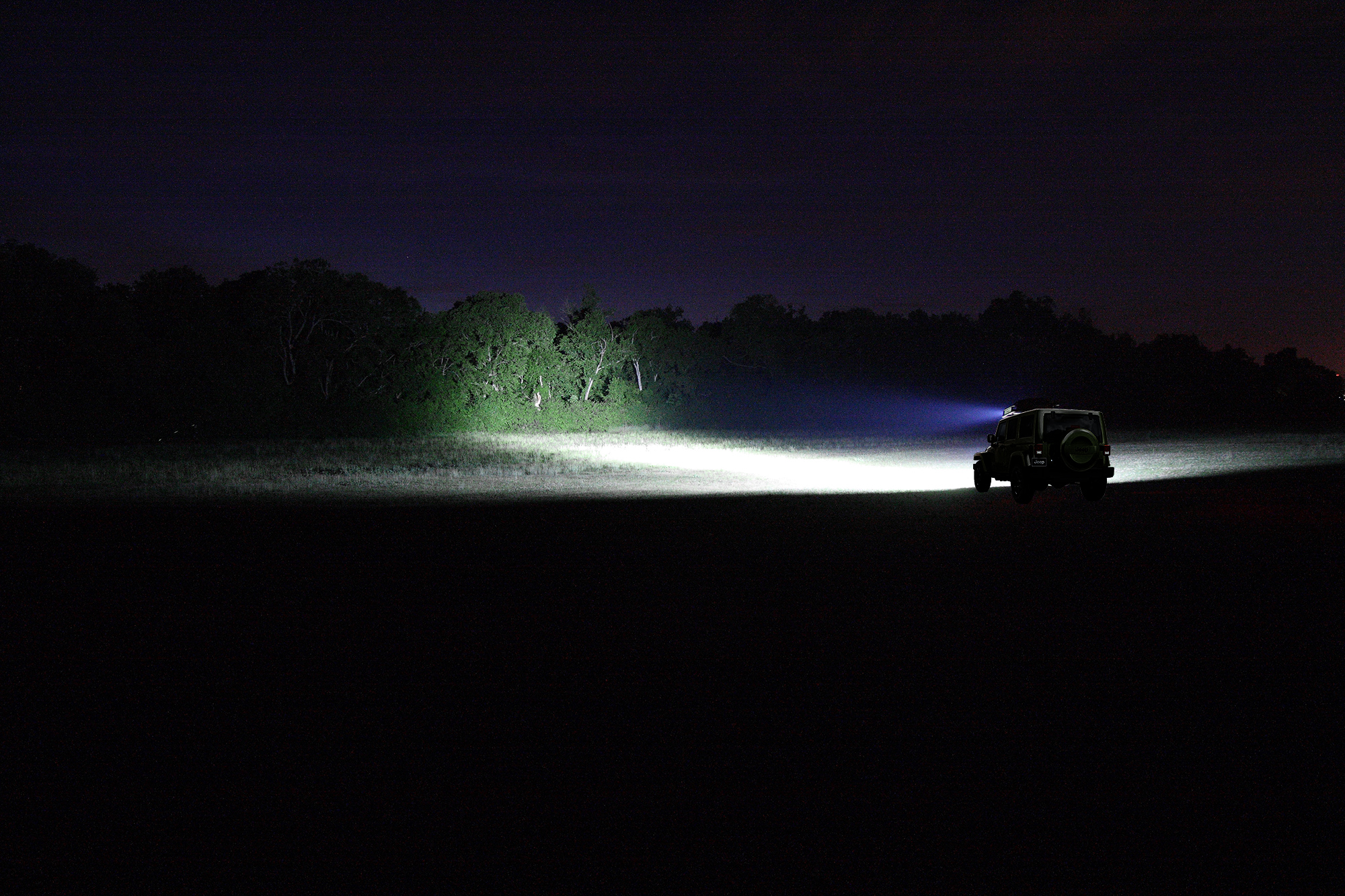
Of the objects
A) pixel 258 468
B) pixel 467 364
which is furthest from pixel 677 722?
pixel 467 364

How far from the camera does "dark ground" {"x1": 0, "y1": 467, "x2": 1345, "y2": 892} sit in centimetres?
456

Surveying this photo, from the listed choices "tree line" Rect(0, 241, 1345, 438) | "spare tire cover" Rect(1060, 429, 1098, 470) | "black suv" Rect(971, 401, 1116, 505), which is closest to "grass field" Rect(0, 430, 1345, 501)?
"black suv" Rect(971, 401, 1116, 505)

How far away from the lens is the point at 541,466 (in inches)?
1368

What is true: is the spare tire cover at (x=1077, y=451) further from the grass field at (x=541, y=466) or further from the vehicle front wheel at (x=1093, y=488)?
the grass field at (x=541, y=466)

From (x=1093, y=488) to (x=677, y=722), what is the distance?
53.8 ft

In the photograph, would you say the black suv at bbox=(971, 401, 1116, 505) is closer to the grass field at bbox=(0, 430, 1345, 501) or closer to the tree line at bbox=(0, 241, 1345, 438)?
the grass field at bbox=(0, 430, 1345, 501)

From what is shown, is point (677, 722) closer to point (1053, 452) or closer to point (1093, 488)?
point (1053, 452)

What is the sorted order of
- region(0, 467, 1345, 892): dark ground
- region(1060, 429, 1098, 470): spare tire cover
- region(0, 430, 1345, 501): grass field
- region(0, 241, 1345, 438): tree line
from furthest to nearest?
region(0, 241, 1345, 438): tree line, region(0, 430, 1345, 501): grass field, region(1060, 429, 1098, 470): spare tire cover, region(0, 467, 1345, 892): dark ground

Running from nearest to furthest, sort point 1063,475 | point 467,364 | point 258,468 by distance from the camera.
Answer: point 1063,475
point 258,468
point 467,364

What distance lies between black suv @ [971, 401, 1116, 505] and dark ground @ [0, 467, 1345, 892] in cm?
756

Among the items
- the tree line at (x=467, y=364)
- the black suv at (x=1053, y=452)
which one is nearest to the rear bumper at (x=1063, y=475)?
the black suv at (x=1053, y=452)

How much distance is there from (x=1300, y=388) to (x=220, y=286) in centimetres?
9096

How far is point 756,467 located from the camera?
34.5 meters

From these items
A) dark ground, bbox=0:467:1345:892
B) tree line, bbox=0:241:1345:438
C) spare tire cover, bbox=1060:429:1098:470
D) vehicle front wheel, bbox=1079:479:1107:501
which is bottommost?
dark ground, bbox=0:467:1345:892
